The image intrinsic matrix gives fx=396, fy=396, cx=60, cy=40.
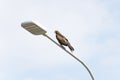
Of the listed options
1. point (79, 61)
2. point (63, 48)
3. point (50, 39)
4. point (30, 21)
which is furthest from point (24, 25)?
point (79, 61)

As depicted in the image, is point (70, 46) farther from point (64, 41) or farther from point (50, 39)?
point (50, 39)

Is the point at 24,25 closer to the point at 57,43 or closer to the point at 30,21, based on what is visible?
the point at 30,21

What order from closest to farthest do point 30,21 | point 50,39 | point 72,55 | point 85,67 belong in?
point 30,21 → point 50,39 → point 72,55 → point 85,67

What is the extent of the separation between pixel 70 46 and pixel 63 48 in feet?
2.52

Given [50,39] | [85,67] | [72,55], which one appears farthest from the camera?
[85,67]

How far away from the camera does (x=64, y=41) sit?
38.3 feet

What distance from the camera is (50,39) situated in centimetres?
1077

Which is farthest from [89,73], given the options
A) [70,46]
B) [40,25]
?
[40,25]

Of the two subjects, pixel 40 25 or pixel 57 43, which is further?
pixel 57 43

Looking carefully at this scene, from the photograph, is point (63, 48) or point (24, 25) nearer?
point (24, 25)

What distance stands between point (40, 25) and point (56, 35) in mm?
1736

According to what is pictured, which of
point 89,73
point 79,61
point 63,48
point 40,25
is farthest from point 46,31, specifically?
point 89,73

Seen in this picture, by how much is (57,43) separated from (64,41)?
67 cm

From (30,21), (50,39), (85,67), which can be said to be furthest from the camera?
(85,67)
